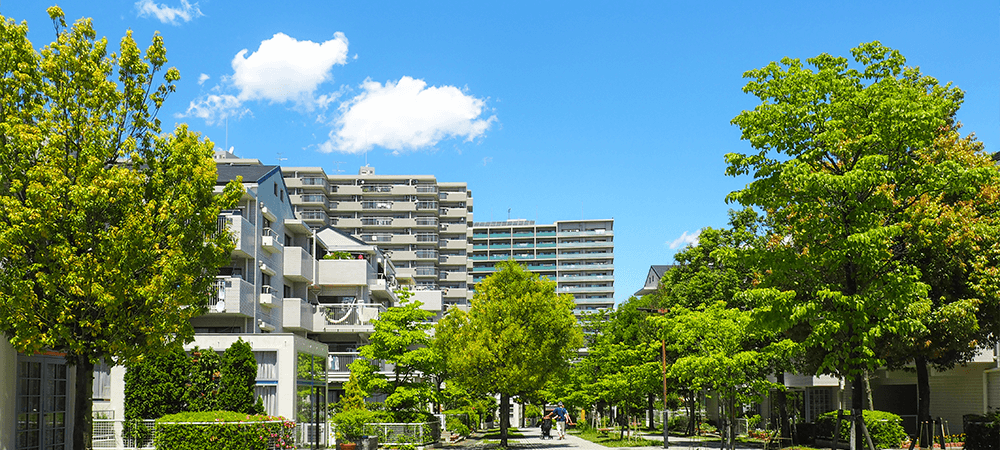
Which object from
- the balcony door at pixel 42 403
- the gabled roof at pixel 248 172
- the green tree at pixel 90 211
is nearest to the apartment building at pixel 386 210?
the gabled roof at pixel 248 172

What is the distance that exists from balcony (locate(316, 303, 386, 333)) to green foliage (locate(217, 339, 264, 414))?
2154 centimetres

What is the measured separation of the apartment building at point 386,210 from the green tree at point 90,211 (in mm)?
96351

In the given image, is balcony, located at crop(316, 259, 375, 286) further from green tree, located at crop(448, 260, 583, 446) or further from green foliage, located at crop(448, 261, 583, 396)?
green tree, located at crop(448, 260, 583, 446)

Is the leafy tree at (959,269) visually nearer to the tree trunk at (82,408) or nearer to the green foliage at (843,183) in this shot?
the green foliage at (843,183)

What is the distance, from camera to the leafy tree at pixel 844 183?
19.2 metres

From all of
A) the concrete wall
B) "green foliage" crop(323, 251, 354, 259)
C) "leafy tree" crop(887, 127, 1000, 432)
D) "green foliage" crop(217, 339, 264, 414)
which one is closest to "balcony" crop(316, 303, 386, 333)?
"green foliage" crop(323, 251, 354, 259)

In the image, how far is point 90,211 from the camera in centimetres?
1952

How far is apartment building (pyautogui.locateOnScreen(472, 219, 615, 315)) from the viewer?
17525 centimetres

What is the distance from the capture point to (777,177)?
20641 millimetres

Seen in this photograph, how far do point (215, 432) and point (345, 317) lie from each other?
27.4 meters

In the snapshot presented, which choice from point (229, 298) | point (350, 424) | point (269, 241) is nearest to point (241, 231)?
point (229, 298)

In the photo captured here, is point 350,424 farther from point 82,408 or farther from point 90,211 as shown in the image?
point 90,211

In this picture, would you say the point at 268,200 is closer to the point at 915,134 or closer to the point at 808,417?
the point at 915,134

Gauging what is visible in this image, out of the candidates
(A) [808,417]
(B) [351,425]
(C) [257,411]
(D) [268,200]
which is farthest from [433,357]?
(A) [808,417]
